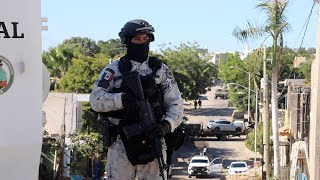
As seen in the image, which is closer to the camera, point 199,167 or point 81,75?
point 199,167

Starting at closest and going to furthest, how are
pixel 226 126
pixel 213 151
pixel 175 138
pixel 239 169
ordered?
pixel 175 138 → pixel 239 169 → pixel 213 151 → pixel 226 126

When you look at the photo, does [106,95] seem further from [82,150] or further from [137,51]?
[82,150]

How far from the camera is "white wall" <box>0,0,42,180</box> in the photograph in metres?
5.14

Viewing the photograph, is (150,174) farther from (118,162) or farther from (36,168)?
(36,168)

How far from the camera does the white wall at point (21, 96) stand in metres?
5.14

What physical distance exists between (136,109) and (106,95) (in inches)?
7.9

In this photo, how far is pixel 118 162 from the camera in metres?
4.42

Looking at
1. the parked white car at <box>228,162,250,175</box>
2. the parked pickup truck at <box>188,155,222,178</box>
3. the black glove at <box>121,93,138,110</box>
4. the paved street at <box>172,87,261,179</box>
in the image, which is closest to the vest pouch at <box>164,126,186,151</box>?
the black glove at <box>121,93,138,110</box>

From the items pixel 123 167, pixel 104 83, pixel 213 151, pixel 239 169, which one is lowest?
pixel 213 151

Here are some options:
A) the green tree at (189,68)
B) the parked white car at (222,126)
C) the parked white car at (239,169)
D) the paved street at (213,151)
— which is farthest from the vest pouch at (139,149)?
the green tree at (189,68)

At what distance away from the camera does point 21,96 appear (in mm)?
5258

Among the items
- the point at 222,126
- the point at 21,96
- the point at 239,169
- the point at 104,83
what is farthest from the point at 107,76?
the point at 222,126

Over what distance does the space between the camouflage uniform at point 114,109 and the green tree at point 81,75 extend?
36008 mm

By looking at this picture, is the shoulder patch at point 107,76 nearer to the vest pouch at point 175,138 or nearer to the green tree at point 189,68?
the vest pouch at point 175,138
